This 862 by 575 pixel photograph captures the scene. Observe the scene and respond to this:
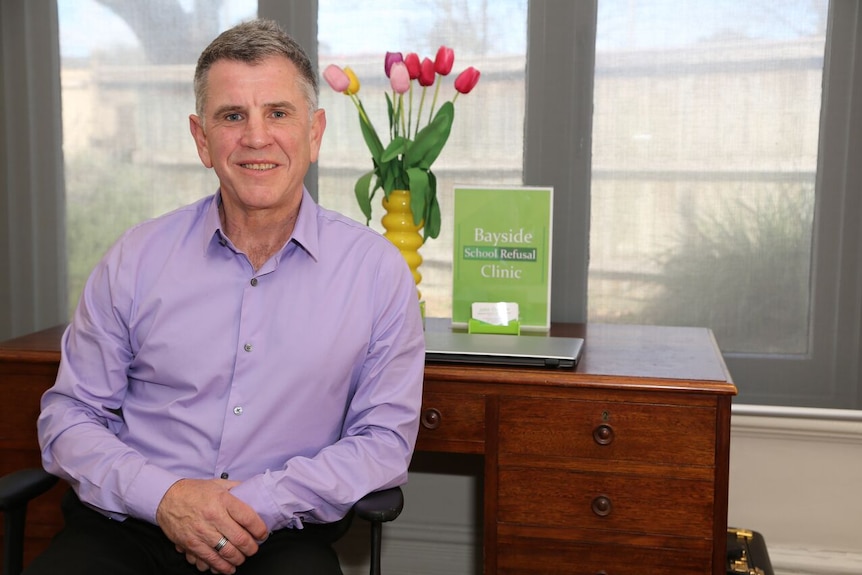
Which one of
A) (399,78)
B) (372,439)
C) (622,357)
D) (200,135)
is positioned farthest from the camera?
(399,78)

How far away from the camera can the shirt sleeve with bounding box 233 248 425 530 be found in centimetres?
159

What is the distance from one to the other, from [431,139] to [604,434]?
0.84m

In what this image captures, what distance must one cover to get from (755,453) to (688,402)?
0.79 meters

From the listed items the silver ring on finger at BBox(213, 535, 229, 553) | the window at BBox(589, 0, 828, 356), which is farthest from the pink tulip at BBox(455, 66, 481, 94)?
the silver ring on finger at BBox(213, 535, 229, 553)

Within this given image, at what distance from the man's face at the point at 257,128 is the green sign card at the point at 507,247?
24.8 inches

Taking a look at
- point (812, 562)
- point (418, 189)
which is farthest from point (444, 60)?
point (812, 562)

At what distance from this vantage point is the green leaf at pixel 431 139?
2.21 m

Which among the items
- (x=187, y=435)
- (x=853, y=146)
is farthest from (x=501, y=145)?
(x=187, y=435)

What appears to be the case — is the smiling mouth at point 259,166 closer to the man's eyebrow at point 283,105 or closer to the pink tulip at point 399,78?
the man's eyebrow at point 283,105

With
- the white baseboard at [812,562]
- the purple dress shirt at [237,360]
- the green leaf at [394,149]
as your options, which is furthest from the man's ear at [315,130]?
the white baseboard at [812,562]

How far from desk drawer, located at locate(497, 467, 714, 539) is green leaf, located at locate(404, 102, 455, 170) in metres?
0.79

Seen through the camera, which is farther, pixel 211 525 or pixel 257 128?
pixel 257 128

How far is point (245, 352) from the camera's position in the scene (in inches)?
66.8

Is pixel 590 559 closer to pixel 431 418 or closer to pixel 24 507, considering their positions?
pixel 431 418
